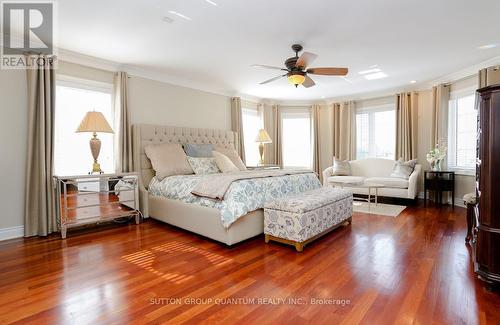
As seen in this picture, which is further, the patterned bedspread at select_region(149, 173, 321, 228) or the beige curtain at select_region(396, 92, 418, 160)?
the beige curtain at select_region(396, 92, 418, 160)

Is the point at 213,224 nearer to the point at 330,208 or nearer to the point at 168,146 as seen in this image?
the point at 330,208

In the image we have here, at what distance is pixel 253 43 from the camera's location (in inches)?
137

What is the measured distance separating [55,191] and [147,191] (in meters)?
1.17

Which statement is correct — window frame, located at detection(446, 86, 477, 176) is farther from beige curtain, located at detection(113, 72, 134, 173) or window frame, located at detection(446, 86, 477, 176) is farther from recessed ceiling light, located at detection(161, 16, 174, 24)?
beige curtain, located at detection(113, 72, 134, 173)

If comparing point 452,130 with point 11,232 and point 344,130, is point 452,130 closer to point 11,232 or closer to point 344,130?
point 344,130

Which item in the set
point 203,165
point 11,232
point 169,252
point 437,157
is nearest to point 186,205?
point 169,252

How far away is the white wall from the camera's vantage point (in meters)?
3.23

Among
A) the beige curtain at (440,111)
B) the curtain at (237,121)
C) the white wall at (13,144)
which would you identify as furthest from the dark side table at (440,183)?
the white wall at (13,144)

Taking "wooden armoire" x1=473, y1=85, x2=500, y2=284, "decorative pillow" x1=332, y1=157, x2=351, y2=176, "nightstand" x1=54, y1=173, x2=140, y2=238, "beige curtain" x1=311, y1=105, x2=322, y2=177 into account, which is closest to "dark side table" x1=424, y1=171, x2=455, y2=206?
"decorative pillow" x1=332, y1=157, x2=351, y2=176

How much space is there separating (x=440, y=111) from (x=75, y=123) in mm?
6583

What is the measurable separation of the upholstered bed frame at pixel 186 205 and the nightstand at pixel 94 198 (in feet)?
0.73

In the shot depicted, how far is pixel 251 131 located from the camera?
6.92 meters

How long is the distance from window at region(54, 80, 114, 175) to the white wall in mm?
399

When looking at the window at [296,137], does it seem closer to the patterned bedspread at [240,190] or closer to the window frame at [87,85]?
the patterned bedspread at [240,190]
